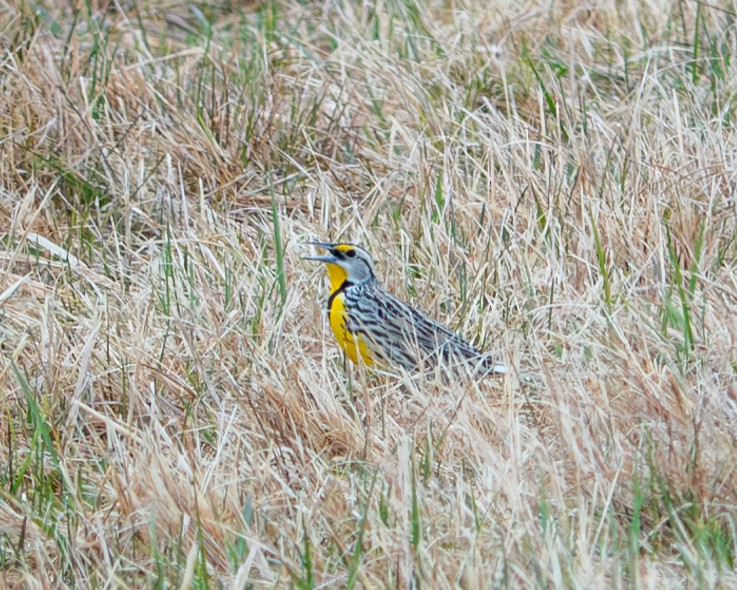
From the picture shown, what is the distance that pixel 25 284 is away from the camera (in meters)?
4.80

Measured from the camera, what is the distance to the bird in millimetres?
4215

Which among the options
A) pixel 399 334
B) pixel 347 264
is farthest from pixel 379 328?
pixel 347 264

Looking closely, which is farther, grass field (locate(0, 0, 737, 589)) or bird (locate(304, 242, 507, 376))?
bird (locate(304, 242, 507, 376))

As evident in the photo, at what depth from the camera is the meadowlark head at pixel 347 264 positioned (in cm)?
469

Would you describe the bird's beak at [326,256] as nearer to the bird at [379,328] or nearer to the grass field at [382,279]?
the bird at [379,328]

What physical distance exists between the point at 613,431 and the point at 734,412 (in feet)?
0.94

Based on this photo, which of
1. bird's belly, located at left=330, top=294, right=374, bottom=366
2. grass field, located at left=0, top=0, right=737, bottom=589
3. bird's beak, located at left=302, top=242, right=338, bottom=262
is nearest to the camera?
grass field, located at left=0, top=0, right=737, bottom=589

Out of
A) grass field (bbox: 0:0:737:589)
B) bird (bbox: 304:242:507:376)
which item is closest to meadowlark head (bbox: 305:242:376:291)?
bird (bbox: 304:242:507:376)

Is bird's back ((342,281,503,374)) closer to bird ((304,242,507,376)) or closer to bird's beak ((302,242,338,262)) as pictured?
bird ((304,242,507,376))

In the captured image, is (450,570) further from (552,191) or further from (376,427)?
(552,191)

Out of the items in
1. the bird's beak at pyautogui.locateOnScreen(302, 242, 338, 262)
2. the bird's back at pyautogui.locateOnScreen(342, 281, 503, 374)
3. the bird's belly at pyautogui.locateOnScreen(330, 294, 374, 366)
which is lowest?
the bird's belly at pyautogui.locateOnScreen(330, 294, 374, 366)

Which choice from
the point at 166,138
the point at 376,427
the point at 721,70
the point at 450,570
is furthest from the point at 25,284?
the point at 721,70

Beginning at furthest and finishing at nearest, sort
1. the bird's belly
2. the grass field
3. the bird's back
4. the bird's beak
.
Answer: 1. the bird's beak
2. the bird's belly
3. the bird's back
4. the grass field

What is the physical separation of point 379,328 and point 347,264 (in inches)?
12.7
